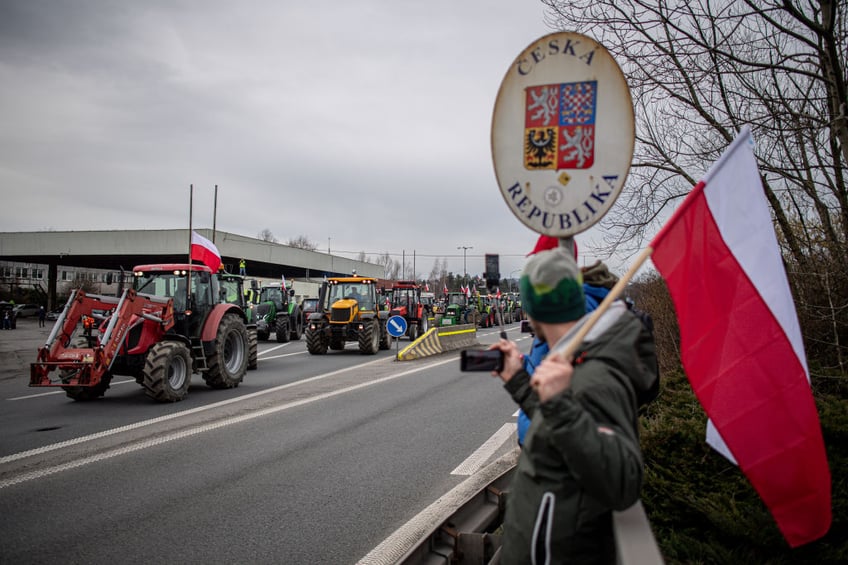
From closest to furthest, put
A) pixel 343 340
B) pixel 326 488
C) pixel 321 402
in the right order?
pixel 326 488
pixel 321 402
pixel 343 340

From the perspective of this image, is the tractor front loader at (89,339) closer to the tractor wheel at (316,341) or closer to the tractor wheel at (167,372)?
the tractor wheel at (167,372)

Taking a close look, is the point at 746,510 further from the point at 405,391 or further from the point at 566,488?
the point at 405,391

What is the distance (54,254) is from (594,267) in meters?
56.7

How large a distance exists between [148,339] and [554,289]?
11236 millimetres

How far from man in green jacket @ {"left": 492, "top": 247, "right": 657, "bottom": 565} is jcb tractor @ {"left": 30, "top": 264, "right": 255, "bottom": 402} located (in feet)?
33.3

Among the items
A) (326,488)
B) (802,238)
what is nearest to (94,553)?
(326,488)

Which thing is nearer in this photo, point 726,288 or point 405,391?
point 726,288

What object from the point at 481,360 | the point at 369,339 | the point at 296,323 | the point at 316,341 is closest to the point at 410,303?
the point at 296,323

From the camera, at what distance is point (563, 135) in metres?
2.73

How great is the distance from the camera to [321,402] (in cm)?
1125

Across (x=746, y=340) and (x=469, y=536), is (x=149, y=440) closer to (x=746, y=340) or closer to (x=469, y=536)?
(x=469, y=536)

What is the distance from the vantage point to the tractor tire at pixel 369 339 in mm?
21595

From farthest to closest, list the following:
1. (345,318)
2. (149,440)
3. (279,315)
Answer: (279,315) → (345,318) → (149,440)

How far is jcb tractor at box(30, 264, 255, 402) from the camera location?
10.6 metres
